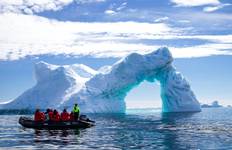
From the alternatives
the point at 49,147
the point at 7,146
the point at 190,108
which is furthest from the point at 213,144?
the point at 190,108

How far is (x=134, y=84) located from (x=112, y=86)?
684 centimetres

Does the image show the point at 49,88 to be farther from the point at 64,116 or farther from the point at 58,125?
the point at 58,125

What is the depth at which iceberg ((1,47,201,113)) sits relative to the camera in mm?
95812

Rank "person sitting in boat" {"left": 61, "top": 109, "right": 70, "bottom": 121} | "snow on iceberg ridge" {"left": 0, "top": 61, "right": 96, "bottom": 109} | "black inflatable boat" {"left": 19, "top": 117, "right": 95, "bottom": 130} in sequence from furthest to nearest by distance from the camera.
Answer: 1. "snow on iceberg ridge" {"left": 0, "top": 61, "right": 96, "bottom": 109}
2. "person sitting in boat" {"left": 61, "top": 109, "right": 70, "bottom": 121}
3. "black inflatable boat" {"left": 19, "top": 117, "right": 95, "bottom": 130}

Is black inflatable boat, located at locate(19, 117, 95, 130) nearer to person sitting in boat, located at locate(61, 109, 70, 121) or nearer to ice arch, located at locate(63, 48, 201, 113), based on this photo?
person sitting in boat, located at locate(61, 109, 70, 121)

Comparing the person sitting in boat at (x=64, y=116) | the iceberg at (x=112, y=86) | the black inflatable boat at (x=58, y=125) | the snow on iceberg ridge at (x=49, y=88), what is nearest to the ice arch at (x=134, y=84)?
the iceberg at (x=112, y=86)

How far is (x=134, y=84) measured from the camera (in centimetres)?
10106

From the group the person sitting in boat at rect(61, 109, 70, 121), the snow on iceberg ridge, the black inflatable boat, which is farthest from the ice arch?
the black inflatable boat

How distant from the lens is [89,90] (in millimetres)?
100000

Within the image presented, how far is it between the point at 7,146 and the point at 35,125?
50.7ft

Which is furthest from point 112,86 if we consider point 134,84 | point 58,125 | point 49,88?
point 58,125

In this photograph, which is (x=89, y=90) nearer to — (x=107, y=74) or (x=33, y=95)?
(x=107, y=74)

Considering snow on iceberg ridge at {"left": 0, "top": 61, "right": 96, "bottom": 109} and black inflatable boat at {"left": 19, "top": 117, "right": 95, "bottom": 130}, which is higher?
snow on iceberg ridge at {"left": 0, "top": 61, "right": 96, "bottom": 109}

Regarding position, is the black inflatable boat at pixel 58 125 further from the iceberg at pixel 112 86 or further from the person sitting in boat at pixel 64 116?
the iceberg at pixel 112 86
